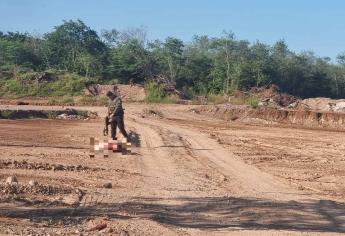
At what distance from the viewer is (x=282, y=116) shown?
120 feet

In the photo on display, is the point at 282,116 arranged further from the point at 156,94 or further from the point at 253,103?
the point at 156,94

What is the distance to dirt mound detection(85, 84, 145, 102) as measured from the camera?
164 feet

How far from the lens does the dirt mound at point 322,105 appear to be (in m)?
40.6

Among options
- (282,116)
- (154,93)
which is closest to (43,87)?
(154,93)

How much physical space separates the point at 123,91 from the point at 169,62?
9.97 metres

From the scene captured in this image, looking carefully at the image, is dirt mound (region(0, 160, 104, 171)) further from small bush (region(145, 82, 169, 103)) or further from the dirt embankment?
small bush (region(145, 82, 169, 103))

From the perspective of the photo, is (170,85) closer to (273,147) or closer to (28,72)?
(28,72)

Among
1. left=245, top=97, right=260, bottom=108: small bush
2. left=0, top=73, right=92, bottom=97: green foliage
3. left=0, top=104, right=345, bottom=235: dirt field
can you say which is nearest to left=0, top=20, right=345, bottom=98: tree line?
left=0, top=73, right=92, bottom=97: green foliage

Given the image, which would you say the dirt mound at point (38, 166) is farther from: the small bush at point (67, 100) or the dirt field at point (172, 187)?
the small bush at point (67, 100)

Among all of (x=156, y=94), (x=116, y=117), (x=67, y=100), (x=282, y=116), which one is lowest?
(x=67, y=100)

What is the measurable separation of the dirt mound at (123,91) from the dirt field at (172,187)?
2738cm

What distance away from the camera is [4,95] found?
167ft

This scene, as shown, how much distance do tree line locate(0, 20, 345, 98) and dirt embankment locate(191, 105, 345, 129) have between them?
19217 millimetres

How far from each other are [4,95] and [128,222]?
44.9 metres
